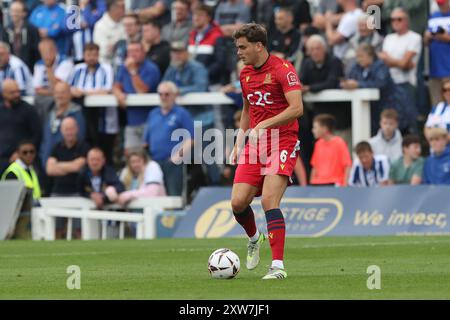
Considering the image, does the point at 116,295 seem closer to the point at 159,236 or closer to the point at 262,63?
the point at 262,63

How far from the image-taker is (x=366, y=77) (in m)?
22.0

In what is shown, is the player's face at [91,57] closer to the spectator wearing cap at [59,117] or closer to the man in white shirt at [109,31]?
the spectator wearing cap at [59,117]

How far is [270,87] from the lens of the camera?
503 inches

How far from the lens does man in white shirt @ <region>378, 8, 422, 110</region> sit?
21672 mm

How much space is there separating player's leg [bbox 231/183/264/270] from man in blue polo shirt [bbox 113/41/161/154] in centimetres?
1043

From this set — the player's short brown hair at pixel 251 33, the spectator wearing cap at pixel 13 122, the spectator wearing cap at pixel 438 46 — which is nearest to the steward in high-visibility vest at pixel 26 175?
the spectator wearing cap at pixel 13 122

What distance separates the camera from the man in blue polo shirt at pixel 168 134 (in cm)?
2239

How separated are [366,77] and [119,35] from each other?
18.1ft

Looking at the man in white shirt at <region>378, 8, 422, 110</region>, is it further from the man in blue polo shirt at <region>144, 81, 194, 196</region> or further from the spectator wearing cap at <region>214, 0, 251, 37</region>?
the man in blue polo shirt at <region>144, 81, 194, 196</region>

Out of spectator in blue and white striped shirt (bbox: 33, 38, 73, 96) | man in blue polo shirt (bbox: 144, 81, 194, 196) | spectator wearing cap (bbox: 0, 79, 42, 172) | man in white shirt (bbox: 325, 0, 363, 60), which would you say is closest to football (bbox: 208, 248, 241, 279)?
man in blue polo shirt (bbox: 144, 81, 194, 196)

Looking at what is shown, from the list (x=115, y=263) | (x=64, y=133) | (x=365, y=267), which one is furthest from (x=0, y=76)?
(x=365, y=267)

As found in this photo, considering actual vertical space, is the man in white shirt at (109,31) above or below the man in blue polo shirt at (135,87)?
above

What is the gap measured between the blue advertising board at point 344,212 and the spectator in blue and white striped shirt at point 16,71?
525cm

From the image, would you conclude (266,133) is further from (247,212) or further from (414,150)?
(414,150)
